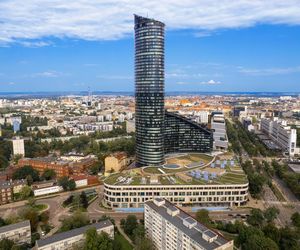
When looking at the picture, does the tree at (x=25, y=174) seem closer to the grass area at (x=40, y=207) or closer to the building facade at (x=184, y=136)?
the grass area at (x=40, y=207)

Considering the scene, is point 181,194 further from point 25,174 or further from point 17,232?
point 25,174

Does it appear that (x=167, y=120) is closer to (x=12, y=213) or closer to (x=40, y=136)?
(x=12, y=213)

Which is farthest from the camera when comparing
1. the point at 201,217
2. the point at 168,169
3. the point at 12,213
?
the point at 168,169

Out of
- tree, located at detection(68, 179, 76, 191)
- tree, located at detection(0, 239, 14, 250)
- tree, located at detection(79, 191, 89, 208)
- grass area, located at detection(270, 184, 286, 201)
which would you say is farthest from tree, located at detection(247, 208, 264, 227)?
tree, located at detection(68, 179, 76, 191)

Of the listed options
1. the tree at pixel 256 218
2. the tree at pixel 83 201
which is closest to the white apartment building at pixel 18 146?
→ the tree at pixel 83 201

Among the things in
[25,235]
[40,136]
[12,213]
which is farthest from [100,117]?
[25,235]

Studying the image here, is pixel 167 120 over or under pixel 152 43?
under

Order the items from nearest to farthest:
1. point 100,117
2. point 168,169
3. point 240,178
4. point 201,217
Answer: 1. point 201,217
2. point 240,178
3. point 168,169
4. point 100,117
